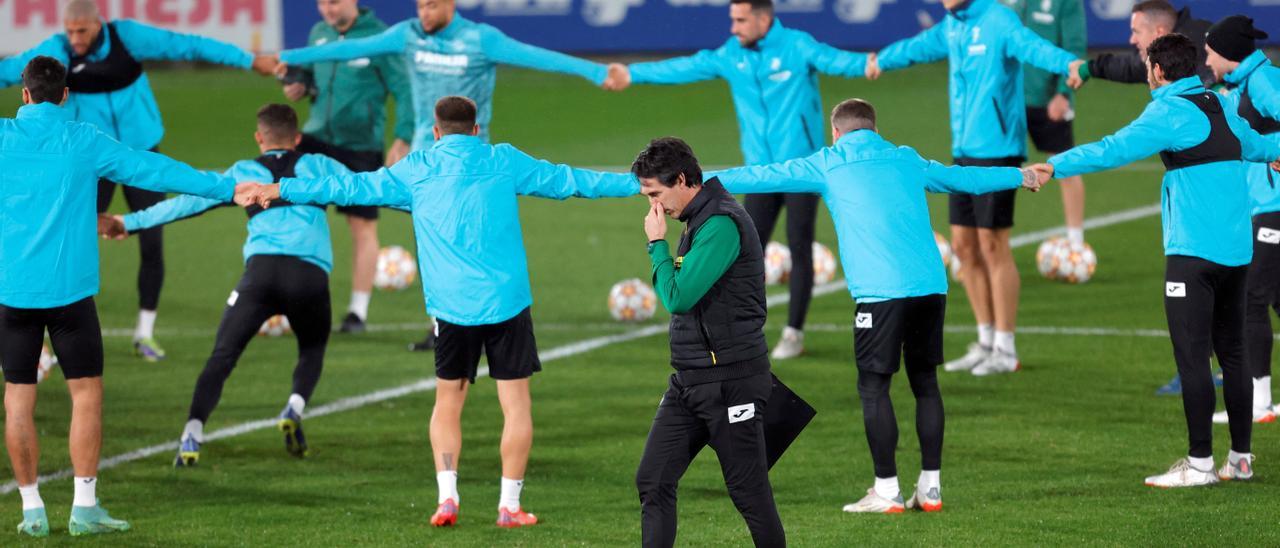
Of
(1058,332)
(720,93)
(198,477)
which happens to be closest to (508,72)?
(720,93)

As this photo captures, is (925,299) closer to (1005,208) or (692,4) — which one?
(1005,208)

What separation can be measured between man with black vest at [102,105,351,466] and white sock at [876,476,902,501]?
349 centimetres

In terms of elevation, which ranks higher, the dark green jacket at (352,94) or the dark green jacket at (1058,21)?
the dark green jacket at (1058,21)

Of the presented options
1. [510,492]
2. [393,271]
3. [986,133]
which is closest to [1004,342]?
[986,133]

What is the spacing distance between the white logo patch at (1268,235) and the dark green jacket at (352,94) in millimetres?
6661

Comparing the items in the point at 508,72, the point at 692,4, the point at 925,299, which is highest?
the point at 925,299

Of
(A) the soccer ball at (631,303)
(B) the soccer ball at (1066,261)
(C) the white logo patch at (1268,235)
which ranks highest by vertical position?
(C) the white logo patch at (1268,235)

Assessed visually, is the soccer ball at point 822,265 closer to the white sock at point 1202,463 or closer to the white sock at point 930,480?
the white sock at point 1202,463

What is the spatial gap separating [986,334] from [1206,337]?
11.7 ft

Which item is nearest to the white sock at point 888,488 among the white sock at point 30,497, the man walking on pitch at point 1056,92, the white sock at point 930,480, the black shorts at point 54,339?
the white sock at point 930,480

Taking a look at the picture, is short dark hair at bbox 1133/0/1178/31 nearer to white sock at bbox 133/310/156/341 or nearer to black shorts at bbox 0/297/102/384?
black shorts at bbox 0/297/102/384

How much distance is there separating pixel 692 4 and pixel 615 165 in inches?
244

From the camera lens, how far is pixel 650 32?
29.1 metres

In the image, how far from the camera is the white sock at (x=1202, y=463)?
8547mm
